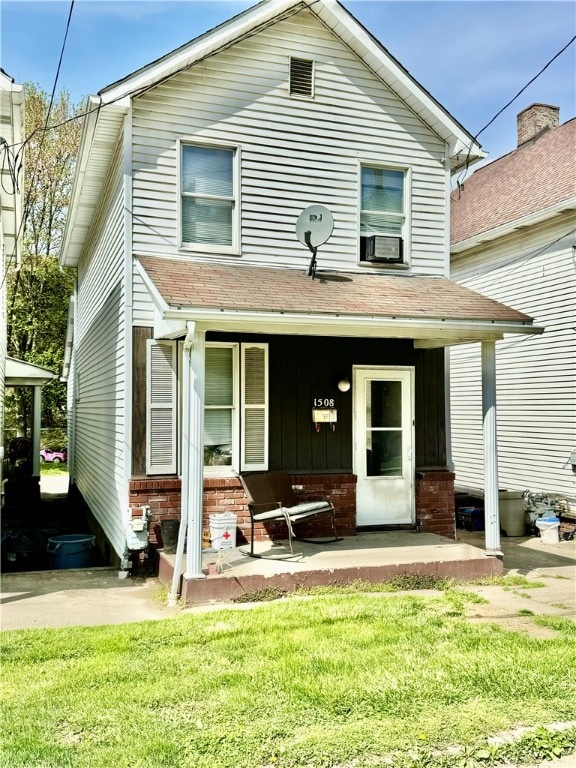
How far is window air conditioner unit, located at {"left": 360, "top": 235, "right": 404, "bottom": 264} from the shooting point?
9914mm

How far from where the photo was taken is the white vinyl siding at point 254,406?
9117mm

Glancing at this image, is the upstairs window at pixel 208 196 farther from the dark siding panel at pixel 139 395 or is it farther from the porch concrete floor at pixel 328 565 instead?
the porch concrete floor at pixel 328 565

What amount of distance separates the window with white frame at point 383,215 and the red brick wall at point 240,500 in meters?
3.25

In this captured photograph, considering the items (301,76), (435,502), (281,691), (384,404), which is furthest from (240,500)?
(301,76)

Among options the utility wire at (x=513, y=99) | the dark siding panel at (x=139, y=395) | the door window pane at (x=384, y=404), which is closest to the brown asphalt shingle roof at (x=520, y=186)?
the utility wire at (x=513, y=99)

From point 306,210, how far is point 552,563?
18.8 feet

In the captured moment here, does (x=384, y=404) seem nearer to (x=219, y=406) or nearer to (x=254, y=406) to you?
(x=254, y=406)

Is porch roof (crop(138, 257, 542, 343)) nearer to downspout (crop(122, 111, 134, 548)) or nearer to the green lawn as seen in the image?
downspout (crop(122, 111, 134, 548))

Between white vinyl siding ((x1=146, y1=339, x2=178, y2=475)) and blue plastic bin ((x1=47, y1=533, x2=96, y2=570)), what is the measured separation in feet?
6.65

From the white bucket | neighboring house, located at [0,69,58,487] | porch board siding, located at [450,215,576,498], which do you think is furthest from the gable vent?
the white bucket

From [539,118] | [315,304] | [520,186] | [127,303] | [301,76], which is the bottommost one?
[315,304]

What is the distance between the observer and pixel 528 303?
43.1 feet

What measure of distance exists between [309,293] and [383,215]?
8.25ft

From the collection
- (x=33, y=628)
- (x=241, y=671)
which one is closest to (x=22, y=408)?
(x=33, y=628)
